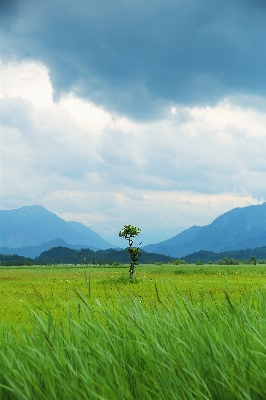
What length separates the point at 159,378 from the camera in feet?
8.50

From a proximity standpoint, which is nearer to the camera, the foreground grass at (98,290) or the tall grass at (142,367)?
the tall grass at (142,367)

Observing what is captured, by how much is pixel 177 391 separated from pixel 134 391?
14.1 inches

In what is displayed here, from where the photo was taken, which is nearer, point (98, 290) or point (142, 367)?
point (142, 367)

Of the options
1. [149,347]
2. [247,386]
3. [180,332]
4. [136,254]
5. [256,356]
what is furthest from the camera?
[136,254]

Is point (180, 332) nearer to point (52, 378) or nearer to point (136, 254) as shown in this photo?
point (52, 378)

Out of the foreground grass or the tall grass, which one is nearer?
the tall grass

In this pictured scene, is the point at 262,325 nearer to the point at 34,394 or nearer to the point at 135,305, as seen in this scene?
the point at 135,305

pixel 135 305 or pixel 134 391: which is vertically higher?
pixel 135 305

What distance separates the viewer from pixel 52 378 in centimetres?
257

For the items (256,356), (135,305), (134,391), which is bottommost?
(134,391)

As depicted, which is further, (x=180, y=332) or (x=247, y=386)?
(x=180, y=332)

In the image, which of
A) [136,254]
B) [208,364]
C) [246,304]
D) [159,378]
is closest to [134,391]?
[159,378]

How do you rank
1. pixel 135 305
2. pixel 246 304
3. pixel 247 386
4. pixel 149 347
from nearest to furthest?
pixel 247 386, pixel 149 347, pixel 135 305, pixel 246 304

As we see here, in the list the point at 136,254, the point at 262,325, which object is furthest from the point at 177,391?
the point at 136,254
